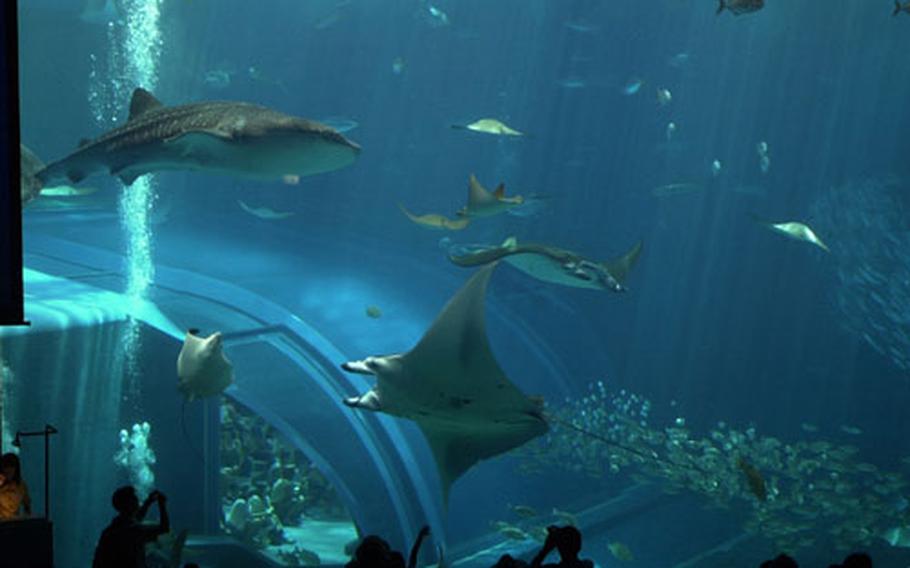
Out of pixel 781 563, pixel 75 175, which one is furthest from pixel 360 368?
pixel 781 563

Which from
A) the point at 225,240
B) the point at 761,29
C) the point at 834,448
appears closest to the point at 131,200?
the point at 225,240

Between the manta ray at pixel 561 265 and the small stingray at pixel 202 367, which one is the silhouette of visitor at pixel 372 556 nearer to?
the manta ray at pixel 561 265

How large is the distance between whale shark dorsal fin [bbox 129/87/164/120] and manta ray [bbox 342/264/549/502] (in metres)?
1.77

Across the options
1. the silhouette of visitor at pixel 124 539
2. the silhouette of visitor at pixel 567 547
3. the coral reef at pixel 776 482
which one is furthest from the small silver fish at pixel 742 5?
the coral reef at pixel 776 482

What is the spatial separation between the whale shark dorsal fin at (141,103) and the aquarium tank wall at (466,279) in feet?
1.01

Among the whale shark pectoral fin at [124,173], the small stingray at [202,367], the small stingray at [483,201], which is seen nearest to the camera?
the whale shark pectoral fin at [124,173]

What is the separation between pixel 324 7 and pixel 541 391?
1504cm

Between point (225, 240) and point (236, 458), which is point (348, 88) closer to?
point (225, 240)

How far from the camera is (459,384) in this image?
11.3 ft

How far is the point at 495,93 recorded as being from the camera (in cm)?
2356

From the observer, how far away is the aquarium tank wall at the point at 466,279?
221 inches

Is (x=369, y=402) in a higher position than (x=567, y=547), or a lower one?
higher

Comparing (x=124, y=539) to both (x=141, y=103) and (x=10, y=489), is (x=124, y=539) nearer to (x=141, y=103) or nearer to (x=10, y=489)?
(x=10, y=489)

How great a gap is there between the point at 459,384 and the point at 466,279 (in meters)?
7.32
